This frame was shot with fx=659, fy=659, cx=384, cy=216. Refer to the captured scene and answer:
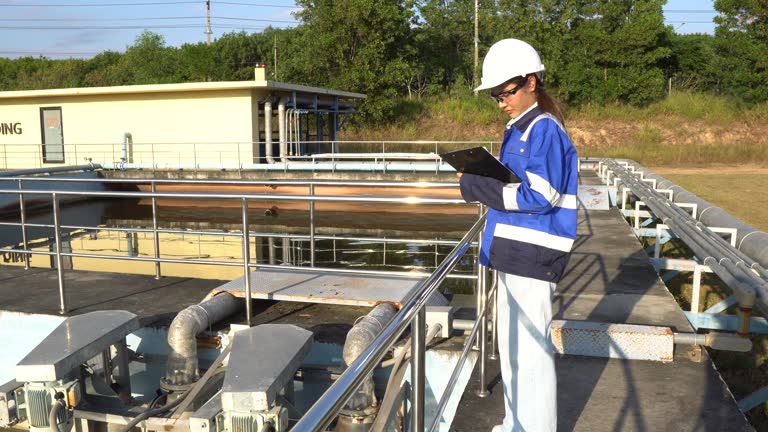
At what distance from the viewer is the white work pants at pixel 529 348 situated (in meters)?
2.72

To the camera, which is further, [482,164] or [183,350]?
[183,350]

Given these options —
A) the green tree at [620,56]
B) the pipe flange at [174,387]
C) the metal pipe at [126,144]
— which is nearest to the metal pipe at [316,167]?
the metal pipe at [126,144]

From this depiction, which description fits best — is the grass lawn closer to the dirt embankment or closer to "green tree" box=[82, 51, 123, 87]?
the dirt embankment

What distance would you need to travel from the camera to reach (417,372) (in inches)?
87.0

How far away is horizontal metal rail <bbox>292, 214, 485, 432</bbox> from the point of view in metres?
1.38

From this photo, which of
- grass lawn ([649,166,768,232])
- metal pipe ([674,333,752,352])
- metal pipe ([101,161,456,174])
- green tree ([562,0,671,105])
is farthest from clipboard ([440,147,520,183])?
green tree ([562,0,671,105])

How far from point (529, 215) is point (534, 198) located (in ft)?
0.51

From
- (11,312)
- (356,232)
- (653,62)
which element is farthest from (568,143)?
(653,62)

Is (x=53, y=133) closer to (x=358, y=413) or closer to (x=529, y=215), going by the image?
(x=358, y=413)

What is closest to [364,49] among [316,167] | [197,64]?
[316,167]

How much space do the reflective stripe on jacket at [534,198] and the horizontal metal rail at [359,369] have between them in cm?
43

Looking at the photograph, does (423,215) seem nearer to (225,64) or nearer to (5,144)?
(5,144)

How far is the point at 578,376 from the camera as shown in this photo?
13.1ft

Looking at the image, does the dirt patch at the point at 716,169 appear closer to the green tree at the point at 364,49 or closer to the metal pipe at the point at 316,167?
the metal pipe at the point at 316,167
